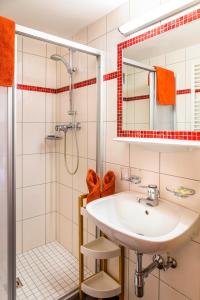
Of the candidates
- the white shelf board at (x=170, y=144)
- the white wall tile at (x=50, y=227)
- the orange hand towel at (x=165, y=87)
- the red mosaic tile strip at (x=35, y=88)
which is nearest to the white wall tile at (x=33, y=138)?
the red mosaic tile strip at (x=35, y=88)

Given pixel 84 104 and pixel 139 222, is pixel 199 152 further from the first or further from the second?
pixel 84 104

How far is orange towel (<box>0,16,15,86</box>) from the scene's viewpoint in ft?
3.87

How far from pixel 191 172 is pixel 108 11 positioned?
1344 mm

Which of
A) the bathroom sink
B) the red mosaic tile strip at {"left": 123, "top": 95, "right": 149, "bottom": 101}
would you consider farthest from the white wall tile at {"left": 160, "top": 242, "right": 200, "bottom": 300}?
the red mosaic tile strip at {"left": 123, "top": 95, "right": 149, "bottom": 101}

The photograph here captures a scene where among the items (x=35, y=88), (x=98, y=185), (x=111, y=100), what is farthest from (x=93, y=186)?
(x=35, y=88)

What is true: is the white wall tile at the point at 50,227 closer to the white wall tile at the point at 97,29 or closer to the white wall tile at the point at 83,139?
the white wall tile at the point at 83,139

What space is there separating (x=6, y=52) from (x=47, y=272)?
1.77 meters

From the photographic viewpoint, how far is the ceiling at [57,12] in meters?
1.59

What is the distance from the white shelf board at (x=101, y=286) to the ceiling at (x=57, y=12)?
201cm

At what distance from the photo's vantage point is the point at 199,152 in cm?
118

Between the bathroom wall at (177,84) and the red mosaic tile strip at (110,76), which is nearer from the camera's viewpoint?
the bathroom wall at (177,84)

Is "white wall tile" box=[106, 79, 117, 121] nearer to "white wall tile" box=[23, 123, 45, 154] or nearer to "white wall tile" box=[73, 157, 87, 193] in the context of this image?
"white wall tile" box=[73, 157, 87, 193]

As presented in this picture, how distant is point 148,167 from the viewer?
144 centimetres

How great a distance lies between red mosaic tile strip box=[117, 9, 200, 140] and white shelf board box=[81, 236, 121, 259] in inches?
31.6
